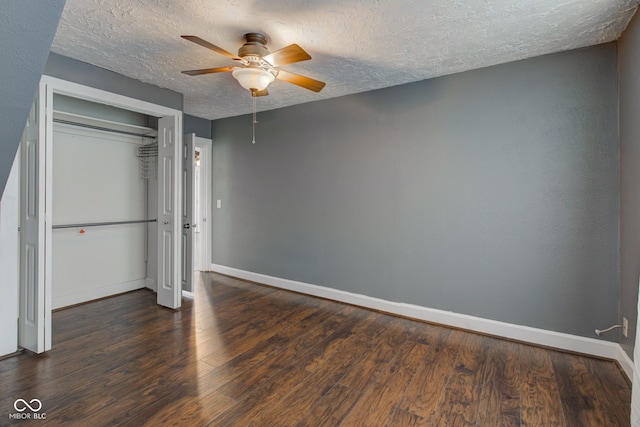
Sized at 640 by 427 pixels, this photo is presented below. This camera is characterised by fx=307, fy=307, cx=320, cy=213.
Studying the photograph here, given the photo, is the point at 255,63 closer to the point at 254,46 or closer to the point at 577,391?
the point at 254,46

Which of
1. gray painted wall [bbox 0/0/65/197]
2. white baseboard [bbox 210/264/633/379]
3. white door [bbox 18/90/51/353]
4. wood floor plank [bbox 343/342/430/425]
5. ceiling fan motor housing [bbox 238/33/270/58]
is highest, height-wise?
ceiling fan motor housing [bbox 238/33/270/58]

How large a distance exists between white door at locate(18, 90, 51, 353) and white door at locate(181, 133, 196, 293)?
1.50 meters

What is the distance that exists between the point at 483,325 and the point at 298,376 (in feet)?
5.96

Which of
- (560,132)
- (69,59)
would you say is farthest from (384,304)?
(69,59)

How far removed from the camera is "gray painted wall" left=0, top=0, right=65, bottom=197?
944mm

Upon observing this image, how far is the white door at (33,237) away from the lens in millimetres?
2428

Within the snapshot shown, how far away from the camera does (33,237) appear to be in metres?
2.47

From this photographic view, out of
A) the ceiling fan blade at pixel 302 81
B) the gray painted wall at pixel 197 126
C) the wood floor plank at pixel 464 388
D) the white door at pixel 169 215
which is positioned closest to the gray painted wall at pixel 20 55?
the ceiling fan blade at pixel 302 81

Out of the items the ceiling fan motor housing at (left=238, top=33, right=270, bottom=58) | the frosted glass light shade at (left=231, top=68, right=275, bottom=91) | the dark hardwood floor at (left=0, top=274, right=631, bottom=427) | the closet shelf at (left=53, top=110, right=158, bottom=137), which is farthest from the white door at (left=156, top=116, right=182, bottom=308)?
the ceiling fan motor housing at (left=238, top=33, right=270, bottom=58)

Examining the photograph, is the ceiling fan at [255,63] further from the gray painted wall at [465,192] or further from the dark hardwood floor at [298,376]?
the dark hardwood floor at [298,376]

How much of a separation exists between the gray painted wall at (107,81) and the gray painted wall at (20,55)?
1.93m

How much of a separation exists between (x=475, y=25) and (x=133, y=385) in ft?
11.1

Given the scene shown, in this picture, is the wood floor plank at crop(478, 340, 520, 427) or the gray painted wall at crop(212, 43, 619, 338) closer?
the wood floor plank at crop(478, 340, 520, 427)

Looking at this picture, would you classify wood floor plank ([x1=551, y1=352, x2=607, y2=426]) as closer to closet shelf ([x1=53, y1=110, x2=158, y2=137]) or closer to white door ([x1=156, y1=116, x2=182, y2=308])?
white door ([x1=156, y1=116, x2=182, y2=308])
